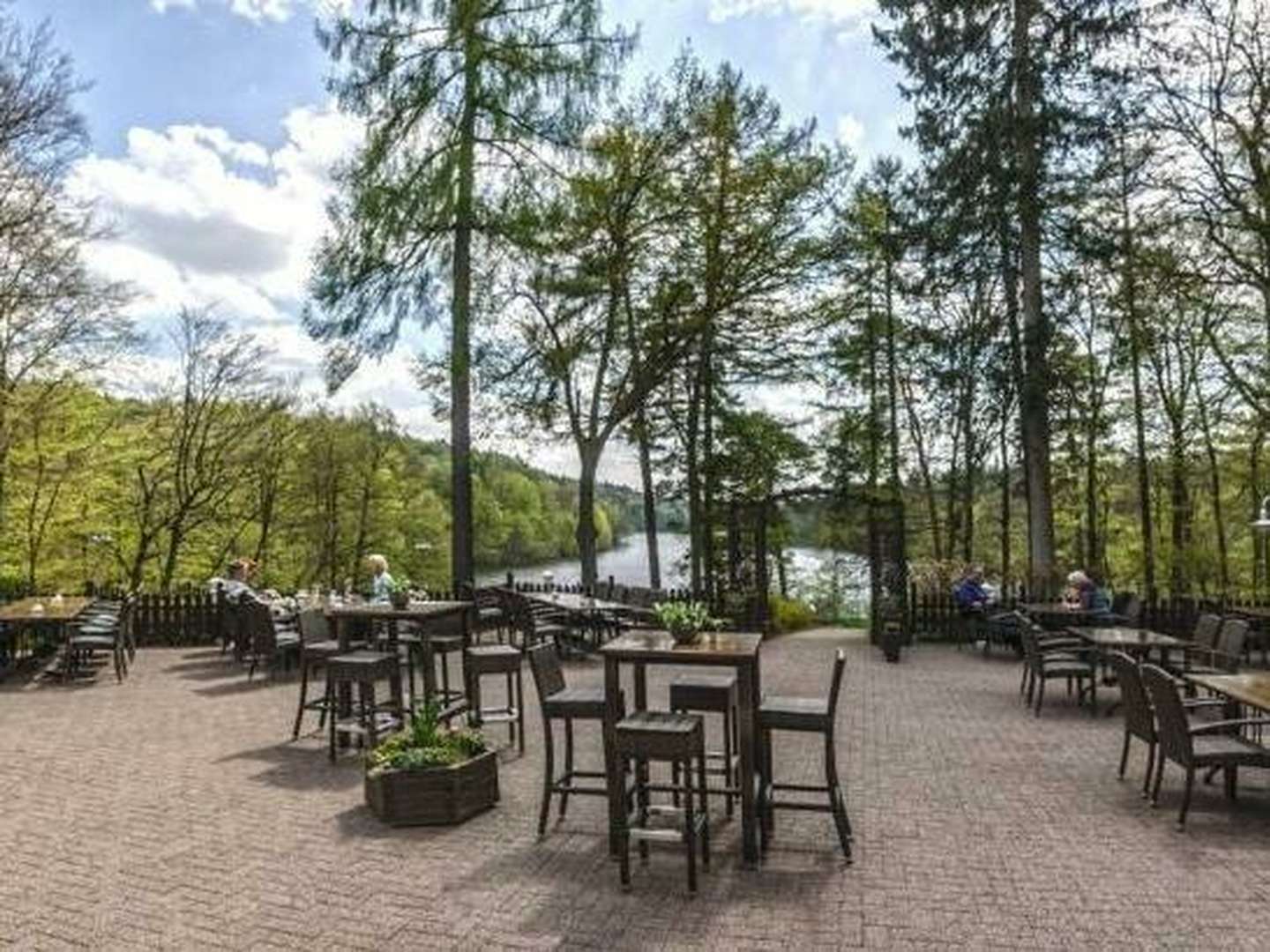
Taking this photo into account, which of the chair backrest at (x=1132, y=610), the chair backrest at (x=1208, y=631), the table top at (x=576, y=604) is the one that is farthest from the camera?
the table top at (x=576, y=604)

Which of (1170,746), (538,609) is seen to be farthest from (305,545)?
(1170,746)

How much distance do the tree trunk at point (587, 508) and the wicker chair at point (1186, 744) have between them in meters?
13.2

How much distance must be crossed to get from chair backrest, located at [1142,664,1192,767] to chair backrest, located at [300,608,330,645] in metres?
6.45

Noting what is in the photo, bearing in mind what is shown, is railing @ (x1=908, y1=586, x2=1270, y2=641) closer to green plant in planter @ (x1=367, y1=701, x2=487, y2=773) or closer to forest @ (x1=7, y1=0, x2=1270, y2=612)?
forest @ (x1=7, y1=0, x2=1270, y2=612)

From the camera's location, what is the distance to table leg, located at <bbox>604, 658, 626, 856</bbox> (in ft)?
15.0

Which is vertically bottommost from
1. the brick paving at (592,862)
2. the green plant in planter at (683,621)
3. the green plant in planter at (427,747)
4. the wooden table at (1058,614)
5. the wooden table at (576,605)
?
the brick paving at (592,862)

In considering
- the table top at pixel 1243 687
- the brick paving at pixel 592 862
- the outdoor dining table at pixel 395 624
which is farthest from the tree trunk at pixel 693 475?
the table top at pixel 1243 687

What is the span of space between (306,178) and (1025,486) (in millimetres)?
12930

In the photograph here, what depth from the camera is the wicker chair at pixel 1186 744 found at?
17.1 feet

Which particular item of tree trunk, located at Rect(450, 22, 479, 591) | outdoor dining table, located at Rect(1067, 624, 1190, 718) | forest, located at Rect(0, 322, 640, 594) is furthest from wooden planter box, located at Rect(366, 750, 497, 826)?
forest, located at Rect(0, 322, 640, 594)

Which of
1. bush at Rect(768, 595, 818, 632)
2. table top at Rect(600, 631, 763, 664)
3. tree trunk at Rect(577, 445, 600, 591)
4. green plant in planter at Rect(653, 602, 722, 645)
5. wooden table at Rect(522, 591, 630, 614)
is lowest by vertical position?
bush at Rect(768, 595, 818, 632)

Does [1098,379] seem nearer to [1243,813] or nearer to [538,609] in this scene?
[538,609]

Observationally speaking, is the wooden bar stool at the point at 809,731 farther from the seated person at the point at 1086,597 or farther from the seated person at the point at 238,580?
the seated person at the point at 238,580

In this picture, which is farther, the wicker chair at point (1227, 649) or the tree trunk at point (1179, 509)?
the tree trunk at point (1179, 509)
